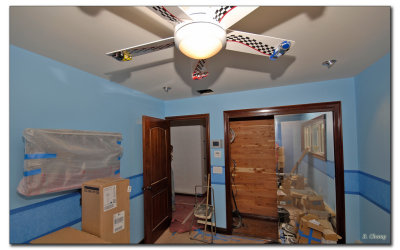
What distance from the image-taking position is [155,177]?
107 inches

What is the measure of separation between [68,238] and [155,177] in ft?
4.53

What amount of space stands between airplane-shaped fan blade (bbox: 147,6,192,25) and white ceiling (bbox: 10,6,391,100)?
0.31 m

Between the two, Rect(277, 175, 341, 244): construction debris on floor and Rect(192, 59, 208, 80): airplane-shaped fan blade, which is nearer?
Rect(192, 59, 208, 80): airplane-shaped fan blade

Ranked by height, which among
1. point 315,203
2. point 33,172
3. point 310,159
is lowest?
point 315,203

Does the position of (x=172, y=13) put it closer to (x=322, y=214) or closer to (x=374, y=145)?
(x=374, y=145)

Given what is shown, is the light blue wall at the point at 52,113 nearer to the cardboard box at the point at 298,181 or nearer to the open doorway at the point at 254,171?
the open doorway at the point at 254,171

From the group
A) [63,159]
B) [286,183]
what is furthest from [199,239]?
[63,159]

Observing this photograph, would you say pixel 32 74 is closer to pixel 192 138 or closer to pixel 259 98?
pixel 259 98

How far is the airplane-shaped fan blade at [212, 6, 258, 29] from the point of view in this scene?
29.5 inches

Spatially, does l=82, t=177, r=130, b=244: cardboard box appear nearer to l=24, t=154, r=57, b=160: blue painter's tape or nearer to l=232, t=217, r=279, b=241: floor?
l=24, t=154, r=57, b=160: blue painter's tape

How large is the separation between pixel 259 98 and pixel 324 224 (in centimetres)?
205

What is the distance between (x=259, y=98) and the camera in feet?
8.95

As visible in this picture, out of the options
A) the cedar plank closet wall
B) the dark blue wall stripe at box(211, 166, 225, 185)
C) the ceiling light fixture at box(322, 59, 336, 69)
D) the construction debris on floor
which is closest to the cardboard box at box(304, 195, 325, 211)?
the construction debris on floor
